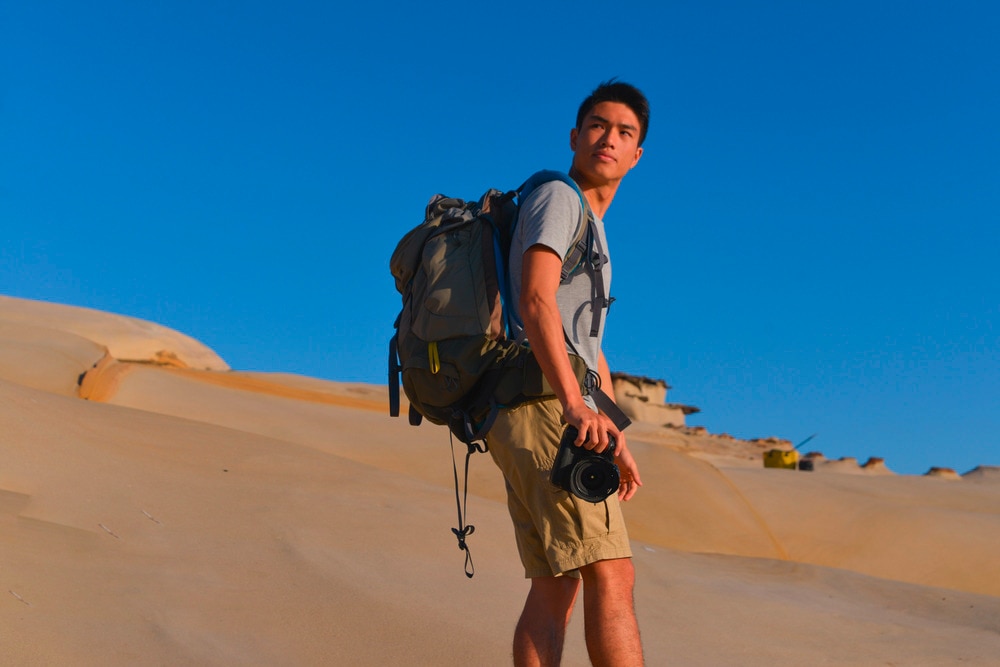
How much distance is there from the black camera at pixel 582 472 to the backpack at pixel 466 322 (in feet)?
0.63

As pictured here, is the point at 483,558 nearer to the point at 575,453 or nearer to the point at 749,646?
the point at 749,646

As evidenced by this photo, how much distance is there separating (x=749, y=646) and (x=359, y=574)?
206cm

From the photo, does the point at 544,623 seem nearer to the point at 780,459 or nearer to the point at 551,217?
the point at 551,217

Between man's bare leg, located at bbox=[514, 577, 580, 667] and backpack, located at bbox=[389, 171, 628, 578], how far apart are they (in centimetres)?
45

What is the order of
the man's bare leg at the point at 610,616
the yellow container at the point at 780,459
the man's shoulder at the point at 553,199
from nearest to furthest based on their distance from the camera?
the man's bare leg at the point at 610,616, the man's shoulder at the point at 553,199, the yellow container at the point at 780,459

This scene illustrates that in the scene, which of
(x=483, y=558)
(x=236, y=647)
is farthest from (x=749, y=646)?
(x=236, y=647)

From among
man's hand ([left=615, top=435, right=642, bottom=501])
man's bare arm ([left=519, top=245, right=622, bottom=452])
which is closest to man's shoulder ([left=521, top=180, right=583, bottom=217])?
man's bare arm ([left=519, top=245, right=622, bottom=452])

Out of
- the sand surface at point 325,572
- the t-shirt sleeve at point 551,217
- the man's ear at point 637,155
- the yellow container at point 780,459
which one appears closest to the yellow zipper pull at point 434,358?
the t-shirt sleeve at point 551,217

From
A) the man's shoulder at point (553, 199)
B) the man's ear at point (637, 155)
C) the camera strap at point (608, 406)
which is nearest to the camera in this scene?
the man's shoulder at point (553, 199)

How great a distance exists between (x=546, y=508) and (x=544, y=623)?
13.8 inches

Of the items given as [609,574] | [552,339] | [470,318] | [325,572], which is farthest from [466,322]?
[325,572]

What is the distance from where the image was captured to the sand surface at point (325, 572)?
12.5 feet

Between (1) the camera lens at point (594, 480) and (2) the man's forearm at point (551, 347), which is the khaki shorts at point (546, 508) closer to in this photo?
(1) the camera lens at point (594, 480)

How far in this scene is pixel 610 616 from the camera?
7.99ft
